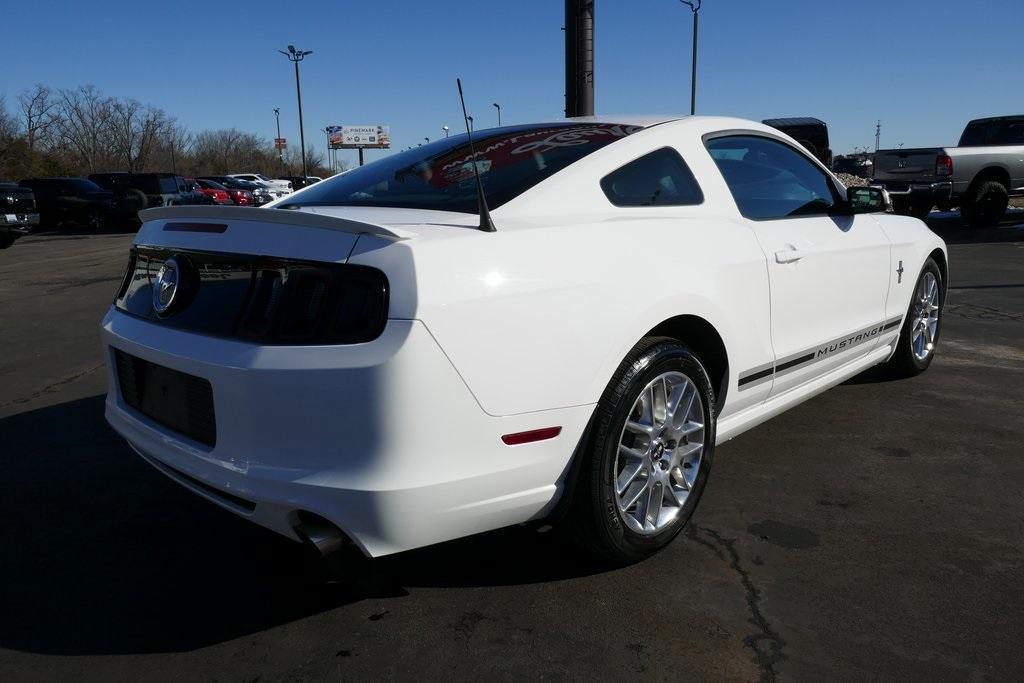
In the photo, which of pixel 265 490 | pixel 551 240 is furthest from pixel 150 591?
pixel 551 240

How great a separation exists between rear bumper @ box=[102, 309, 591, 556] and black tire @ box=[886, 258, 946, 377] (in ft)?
10.6

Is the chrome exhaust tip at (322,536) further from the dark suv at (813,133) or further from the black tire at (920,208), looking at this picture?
the dark suv at (813,133)

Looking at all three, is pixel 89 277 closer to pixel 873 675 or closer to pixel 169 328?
pixel 169 328

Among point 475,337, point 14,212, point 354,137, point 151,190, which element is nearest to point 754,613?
point 475,337

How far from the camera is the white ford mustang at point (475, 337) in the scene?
6.96ft

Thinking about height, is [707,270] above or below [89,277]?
above

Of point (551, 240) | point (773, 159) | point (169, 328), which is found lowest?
point (169, 328)

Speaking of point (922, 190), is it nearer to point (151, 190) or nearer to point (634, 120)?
point (634, 120)

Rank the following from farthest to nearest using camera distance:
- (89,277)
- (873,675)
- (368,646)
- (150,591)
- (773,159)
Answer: (89,277) → (773,159) → (150,591) → (368,646) → (873,675)

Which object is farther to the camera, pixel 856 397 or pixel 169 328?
pixel 856 397

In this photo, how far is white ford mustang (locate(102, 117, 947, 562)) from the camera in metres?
2.12

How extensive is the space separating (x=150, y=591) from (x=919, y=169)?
15577mm

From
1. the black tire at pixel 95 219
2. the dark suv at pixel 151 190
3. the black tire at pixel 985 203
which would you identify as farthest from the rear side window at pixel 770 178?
the black tire at pixel 95 219

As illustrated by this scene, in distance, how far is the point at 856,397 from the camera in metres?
4.73
